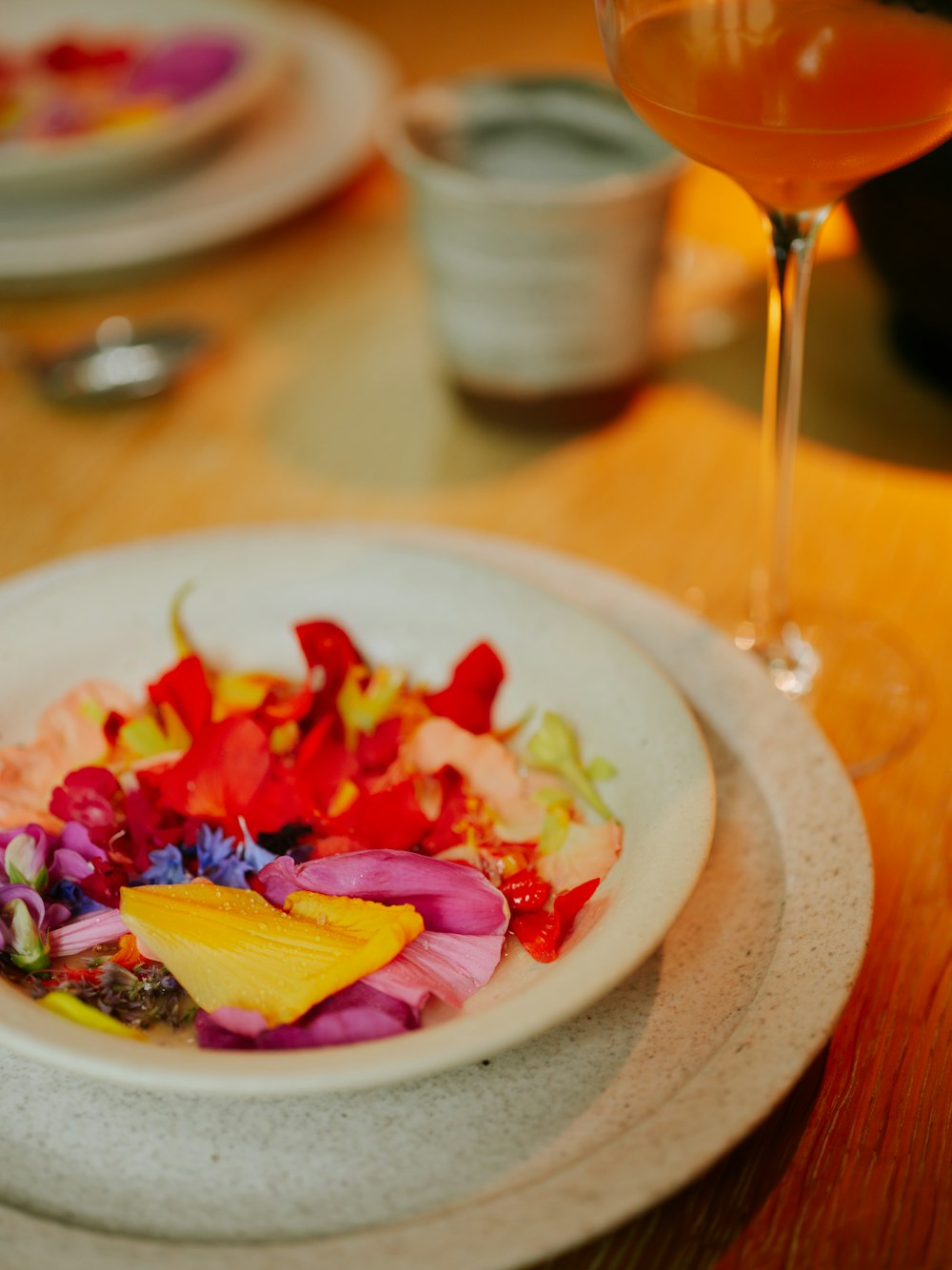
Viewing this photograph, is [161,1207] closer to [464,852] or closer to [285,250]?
[464,852]

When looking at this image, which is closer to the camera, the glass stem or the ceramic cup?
the glass stem

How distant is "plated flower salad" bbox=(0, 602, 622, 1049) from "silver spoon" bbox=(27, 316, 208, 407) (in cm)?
32

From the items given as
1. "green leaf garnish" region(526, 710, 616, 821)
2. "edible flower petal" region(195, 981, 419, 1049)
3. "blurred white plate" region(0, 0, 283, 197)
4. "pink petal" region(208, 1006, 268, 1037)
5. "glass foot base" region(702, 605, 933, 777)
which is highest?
"blurred white plate" region(0, 0, 283, 197)

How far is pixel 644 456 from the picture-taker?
0.77m

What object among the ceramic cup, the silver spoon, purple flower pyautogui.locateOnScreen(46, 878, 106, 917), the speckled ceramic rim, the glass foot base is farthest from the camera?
the silver spoon

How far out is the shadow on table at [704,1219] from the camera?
1.22 feet

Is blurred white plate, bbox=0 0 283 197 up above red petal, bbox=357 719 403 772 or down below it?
above

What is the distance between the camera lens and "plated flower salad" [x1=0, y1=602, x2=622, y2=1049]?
0.39 m

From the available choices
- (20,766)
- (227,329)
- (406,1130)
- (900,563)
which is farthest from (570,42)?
(406,1130)

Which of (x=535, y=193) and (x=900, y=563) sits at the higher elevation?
(x=535, y=193)

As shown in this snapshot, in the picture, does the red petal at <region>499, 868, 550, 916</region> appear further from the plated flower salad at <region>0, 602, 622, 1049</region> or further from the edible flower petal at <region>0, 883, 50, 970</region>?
the edible flower petal at <region>0, 883, 50, 970</region>

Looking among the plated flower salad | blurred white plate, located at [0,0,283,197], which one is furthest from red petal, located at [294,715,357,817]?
blurred white plate, located at [0,0,283,197]

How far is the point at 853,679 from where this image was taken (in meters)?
0.61

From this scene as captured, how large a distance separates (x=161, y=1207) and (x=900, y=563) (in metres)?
0.48
